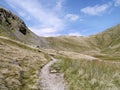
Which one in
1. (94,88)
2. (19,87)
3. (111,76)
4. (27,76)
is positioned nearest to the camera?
(94,88)

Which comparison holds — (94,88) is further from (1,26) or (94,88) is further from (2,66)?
(1,26)

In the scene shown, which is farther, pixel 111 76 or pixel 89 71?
pixel 89 71

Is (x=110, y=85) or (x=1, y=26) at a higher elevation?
(x=1, y=26)

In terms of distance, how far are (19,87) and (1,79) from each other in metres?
2.53

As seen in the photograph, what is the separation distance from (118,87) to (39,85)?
8.98m

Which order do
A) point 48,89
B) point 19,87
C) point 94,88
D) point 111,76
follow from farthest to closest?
point 19,87 < point 48,89 < point 111,76 < point 94,88

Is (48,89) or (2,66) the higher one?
(2,66)

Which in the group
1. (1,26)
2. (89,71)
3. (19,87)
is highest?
(1,26)

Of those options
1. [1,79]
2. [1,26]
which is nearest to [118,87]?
[1,79]

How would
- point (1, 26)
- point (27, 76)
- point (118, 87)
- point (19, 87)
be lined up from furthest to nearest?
point (1, 26) < point (27, 76) < point (19, 87) < point (118, 87)

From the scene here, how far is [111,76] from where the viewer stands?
19109 mm

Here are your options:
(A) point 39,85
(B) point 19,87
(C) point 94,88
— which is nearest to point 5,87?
(B) point 19,87

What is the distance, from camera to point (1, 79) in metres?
23.4

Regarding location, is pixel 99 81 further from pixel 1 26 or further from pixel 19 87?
pixel 1 26
